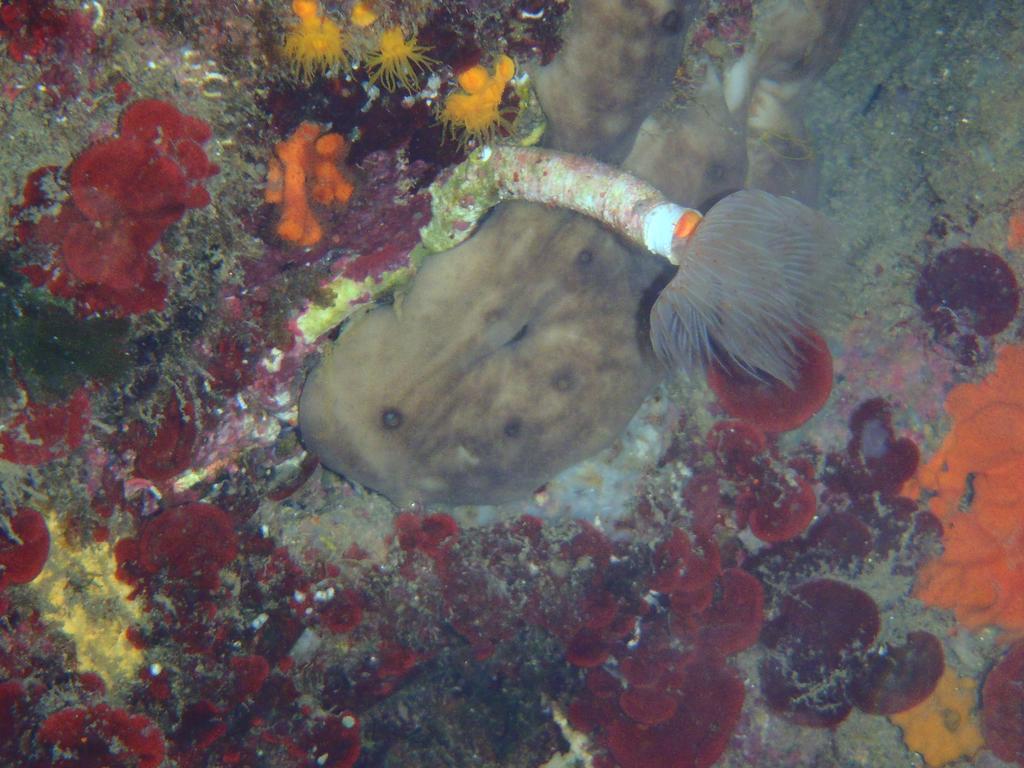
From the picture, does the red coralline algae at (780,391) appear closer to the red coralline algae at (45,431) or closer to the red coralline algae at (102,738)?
the red coralline algae at (45,431)

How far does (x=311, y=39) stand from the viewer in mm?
2973

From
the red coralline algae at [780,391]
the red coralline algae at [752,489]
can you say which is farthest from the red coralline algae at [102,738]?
the red coralline algae at [780,391]

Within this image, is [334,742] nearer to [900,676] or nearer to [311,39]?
[311,39]

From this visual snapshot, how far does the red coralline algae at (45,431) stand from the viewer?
327 centimetres

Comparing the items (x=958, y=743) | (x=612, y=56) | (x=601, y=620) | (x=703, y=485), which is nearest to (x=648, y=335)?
(x=703, y=485)

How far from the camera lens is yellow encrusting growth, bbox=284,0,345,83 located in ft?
9.62

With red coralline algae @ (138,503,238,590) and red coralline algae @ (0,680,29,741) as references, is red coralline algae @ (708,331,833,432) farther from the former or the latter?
red coralline algae @ (0,680,29,741)

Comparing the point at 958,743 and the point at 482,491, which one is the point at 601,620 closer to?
the point at 482,491

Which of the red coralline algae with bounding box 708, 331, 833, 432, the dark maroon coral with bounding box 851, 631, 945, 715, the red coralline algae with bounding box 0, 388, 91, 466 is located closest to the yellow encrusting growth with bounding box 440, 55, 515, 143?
the red coralline algae with bounding box 0, 388, 91, 466

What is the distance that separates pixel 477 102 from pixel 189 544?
11.4 feet

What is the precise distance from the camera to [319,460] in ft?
16.1

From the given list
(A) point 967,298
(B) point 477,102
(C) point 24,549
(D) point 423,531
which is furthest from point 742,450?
(C) point 24,549

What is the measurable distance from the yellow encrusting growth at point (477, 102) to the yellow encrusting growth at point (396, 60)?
0.23m

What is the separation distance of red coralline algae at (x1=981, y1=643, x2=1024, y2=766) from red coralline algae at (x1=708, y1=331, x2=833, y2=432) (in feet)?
12.3
